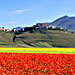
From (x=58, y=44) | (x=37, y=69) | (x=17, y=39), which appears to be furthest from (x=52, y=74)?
(x=17, y=39)

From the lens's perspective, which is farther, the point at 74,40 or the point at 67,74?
the point at 74,40

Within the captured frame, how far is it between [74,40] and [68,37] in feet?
30.3

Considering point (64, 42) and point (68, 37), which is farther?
point (68, 37)

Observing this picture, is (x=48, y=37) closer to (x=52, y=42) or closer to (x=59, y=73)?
(x=52, y=42)

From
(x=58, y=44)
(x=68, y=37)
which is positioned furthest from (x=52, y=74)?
(x=68, y=37)

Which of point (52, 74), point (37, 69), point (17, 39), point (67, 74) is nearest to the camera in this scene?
point (52, 74)

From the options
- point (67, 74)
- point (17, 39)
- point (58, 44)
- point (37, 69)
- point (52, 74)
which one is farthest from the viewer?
point (17, 39)

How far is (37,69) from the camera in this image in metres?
14.1

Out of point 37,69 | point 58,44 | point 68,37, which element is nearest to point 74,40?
point 68,37

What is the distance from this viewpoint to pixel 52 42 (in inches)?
7200

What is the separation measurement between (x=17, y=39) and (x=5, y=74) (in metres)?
176

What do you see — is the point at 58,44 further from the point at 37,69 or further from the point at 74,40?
the point at 37,69

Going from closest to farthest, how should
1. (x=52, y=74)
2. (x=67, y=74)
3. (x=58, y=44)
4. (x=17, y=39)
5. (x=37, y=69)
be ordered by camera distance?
(x=52, y=74) → (x=67, y=74) → (x=37, y=69) → (x=58, y=44) → (x=17, y=39)

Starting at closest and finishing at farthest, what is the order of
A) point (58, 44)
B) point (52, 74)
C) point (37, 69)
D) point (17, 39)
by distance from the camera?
point (52, 74) < point (37, 69) < point (58, 44) < point (17, 39)
